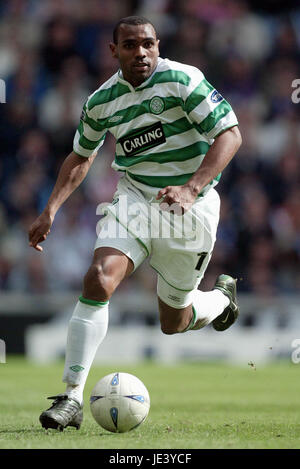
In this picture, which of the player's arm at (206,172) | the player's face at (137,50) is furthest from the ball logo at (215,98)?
the player's face at (137,50)

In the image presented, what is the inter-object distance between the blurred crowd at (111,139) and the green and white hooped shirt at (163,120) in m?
6.52

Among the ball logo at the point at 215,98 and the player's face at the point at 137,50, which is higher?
the player's face at the point at 137,50

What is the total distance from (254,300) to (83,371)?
709 cm

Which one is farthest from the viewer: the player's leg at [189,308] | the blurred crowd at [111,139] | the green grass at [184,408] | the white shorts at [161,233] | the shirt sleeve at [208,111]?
the blurred crowd at [111,139]

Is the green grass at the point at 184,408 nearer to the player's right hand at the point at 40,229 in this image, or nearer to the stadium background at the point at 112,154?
the stadium background at the point at 112,154

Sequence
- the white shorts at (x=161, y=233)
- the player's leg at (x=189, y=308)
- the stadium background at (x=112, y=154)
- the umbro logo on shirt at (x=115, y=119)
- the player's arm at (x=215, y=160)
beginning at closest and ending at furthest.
→ the player's arm at (x=215, y=160) → the white shorts at (x=161, y=233) → the umbro logo on shirt at (x=115, y=119) → the player's leg at (x=189, y=308) → the stadium background at (x=112, y=154)

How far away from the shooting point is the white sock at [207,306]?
6.45 meters

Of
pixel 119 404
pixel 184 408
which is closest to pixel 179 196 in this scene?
pixel 119 404

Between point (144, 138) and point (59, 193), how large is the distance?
72cm

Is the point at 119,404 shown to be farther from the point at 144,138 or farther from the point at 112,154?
the point at 112,154

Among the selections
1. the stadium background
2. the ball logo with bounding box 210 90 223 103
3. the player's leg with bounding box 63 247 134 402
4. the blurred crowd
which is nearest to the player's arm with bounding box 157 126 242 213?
the ball logo with bounding box 210 90 223 103

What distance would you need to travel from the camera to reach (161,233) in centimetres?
569

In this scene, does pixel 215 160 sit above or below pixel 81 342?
above

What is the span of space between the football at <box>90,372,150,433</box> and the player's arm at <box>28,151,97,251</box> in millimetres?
1021
